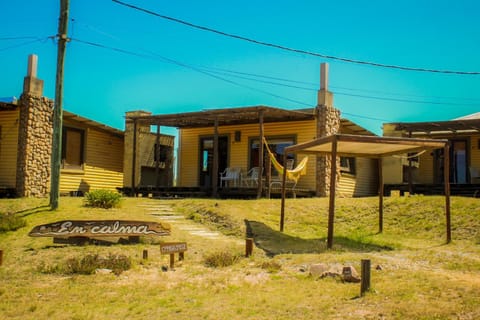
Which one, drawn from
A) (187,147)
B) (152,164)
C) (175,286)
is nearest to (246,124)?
(187,147)

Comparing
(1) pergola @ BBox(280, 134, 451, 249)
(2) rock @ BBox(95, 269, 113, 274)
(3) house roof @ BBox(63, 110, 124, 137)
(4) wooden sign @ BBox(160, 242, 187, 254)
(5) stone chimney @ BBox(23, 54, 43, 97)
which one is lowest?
(2) rock @ BBox(95, 269, 113, 274)

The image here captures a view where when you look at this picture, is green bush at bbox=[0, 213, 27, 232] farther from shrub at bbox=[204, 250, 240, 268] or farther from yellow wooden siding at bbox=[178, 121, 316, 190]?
yellow wooden siding at bbox=[178, 121, 316, 190]

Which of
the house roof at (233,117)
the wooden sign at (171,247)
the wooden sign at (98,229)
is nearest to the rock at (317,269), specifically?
the wooden sign at (171,247)

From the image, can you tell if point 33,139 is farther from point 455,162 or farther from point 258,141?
point 455,162

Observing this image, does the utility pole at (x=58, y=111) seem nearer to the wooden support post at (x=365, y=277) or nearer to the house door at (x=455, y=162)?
the wooden support post at (x=365, y=277)

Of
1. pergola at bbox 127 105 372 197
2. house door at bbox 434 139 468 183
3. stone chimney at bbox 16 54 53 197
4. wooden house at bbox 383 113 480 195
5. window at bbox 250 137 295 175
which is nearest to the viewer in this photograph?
pergola at bbox 127 105 372 197

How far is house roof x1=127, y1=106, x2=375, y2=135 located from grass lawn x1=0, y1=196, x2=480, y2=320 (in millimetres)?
3226

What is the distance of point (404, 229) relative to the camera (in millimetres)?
11398

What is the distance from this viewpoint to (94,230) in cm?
924

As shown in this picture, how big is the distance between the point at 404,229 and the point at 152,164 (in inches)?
454

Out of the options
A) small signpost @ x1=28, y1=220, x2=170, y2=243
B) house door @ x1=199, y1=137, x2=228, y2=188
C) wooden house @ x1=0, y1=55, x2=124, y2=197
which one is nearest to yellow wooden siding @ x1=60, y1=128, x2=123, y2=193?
wooden house @ x1=0, y1=55, x2=124, y2=197

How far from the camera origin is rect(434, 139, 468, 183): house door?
19.2 meters

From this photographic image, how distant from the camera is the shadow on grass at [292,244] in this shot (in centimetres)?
920

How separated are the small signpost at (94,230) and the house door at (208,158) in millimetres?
9305
